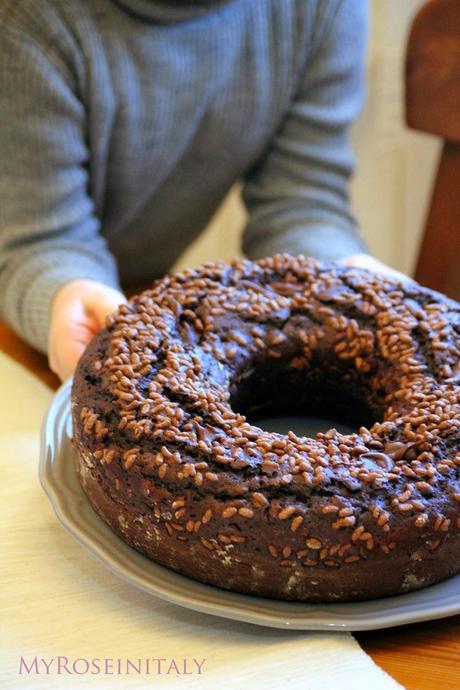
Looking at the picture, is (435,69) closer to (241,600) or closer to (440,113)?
(440,113)

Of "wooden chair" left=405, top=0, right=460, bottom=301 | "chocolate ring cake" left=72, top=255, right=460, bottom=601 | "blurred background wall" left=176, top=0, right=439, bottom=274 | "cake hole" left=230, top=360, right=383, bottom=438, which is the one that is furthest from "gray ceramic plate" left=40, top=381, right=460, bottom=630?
"blurred background wall" left=176, top=0, right=439, bottom=274

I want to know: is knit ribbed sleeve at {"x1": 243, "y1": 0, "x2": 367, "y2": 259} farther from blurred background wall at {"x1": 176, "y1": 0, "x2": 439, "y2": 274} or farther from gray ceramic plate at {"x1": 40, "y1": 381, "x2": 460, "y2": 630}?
gray ceramic plate at {"x1": 40, "y1": 381, "x2": 460, "y2": 630}

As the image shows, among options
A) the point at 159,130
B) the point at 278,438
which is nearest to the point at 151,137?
the point at 159,130

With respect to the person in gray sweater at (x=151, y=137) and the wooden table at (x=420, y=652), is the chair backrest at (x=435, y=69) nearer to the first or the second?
the person in gray sweater at (x=151, y=137)

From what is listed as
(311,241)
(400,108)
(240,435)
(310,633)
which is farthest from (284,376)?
(400,108)

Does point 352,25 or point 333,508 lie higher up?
point 352,25

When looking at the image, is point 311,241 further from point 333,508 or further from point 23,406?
point 333,508
